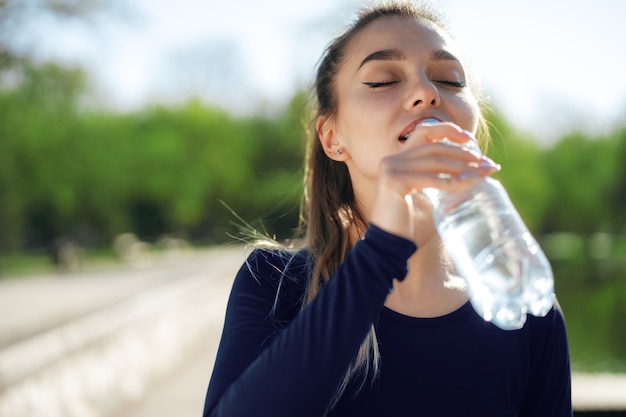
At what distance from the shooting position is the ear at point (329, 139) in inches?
73.4

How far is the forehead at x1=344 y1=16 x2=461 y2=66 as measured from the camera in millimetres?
1649

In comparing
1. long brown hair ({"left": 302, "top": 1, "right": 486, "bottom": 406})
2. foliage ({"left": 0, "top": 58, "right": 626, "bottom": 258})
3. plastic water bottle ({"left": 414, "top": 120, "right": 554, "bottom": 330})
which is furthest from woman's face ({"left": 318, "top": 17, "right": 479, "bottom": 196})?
foliage ({"left": 0, "top": 58, "right": 626, "bottom": 258})

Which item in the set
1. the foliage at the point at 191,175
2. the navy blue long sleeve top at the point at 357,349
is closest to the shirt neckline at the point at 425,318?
the navy blue long sleeve top at the point at 357,349

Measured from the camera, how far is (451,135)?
1.27m

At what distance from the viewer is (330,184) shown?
6.68 feet

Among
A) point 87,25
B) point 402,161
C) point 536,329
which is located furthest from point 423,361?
point 87,25

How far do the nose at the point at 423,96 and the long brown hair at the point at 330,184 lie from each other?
0.31 metres

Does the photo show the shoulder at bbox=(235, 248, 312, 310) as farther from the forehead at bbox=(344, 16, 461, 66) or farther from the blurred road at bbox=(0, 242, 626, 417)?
the forehead at bbox=(344, 16, 461, 66)

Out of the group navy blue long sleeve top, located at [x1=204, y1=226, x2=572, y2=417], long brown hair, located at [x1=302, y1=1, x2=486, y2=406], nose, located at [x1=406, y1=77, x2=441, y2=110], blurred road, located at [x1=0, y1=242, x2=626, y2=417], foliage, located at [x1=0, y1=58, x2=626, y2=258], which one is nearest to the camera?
navy blue long sleeve top, located at [x1=204, y1=226, x2=572, y2=417]

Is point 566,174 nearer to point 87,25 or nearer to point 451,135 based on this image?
point 87,25

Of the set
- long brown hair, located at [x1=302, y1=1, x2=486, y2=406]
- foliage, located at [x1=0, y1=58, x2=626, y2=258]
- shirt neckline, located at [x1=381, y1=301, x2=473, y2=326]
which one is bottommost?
foliage, located at [x1=0, y1=58, x2=626, y2=258]

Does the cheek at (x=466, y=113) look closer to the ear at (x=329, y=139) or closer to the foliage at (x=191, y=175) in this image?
the ear at (x=329, y=139)

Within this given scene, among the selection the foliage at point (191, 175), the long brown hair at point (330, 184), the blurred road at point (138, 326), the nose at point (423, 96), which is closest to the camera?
the nose at point (423, 96)

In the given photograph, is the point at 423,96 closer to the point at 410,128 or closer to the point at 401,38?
the point at 410,128
